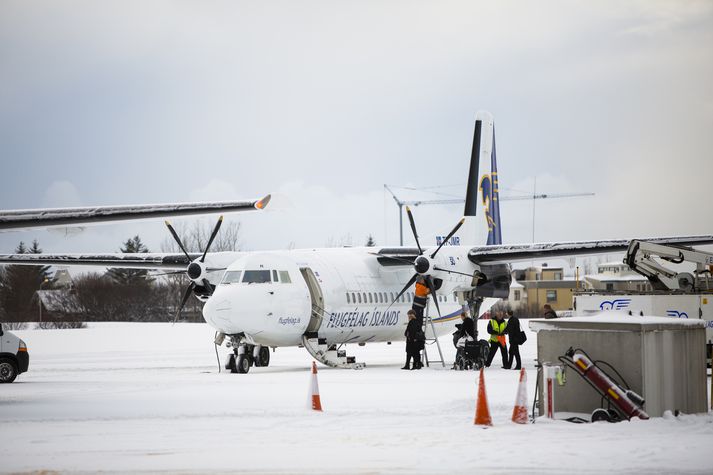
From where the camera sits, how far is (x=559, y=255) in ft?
86.6

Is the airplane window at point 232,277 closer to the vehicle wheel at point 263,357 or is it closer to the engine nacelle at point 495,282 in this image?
the vehicle wheel at point 263,357

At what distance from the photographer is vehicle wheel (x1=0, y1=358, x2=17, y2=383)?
19078 millimetres

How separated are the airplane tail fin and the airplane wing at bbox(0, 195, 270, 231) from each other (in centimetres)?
1955

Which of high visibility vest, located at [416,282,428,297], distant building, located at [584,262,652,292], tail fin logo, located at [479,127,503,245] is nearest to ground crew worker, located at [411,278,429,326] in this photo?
high visibility vest, located at [416,282,428,297]

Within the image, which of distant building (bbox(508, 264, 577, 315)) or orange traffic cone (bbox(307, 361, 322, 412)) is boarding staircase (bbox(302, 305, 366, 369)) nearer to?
orange traffic cone (bbox(307, 361, 322, 412))

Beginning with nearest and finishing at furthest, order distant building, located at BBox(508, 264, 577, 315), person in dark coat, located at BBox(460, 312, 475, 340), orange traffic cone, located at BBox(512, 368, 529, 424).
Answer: orange traffic cone, located at BBox(512, 368, 529, 424) → person in dark coat, located at BBox(460, 312, 475, 340) → distant building, located at BBox(508, 264, 577, 315)

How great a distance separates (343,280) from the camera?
25.2m

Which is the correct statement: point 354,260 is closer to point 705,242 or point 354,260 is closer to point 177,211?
point 705,242

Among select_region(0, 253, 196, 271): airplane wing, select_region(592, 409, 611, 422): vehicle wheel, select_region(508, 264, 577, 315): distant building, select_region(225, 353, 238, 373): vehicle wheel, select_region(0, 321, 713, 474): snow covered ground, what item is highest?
select_region(508, 264, 577, 315): distant building

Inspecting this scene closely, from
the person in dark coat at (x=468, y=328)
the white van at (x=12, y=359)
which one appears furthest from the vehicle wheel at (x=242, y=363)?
the person in dark coat at (x=468, y=328)

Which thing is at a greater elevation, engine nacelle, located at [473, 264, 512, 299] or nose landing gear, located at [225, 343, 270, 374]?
engine nacelle, located at [473, 264, 512, 299]

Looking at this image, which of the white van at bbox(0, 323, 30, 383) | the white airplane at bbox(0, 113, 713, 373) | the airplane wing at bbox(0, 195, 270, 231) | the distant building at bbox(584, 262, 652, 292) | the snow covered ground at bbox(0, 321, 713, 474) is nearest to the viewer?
the snow covered ground at bbox(0, 321, 713, 474)

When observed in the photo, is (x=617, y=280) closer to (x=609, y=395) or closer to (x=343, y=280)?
(x=343, y=280)

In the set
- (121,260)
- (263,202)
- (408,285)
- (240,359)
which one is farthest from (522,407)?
(121,260)
